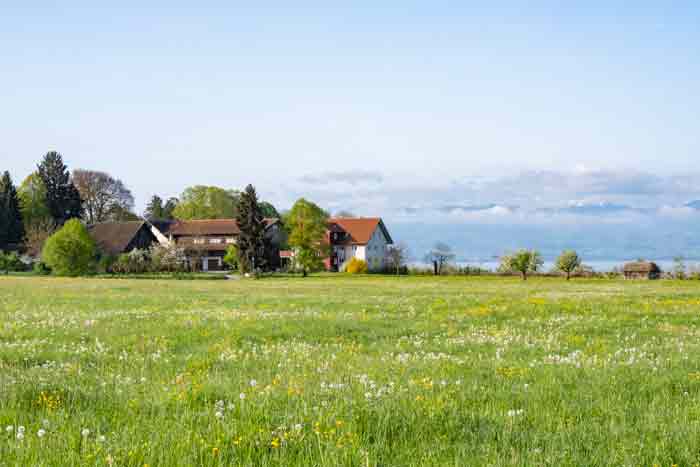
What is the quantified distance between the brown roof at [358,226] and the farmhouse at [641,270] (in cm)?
5343

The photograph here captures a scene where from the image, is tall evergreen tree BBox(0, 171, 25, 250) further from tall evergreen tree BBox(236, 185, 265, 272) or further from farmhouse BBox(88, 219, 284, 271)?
tall evergreen tree BBox(236, 185, 265, 272)

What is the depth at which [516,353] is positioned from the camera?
467 inches

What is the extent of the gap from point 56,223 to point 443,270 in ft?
253

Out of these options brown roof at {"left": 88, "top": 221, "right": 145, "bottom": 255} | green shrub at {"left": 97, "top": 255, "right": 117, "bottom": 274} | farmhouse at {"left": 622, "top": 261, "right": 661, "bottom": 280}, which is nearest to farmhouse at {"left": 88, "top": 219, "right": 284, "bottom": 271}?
brown roof at {"left": 88, "top": 221, "right": 145, "bottom": 255}

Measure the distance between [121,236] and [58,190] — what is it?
24200mm

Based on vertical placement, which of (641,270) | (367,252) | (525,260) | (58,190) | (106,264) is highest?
(58,190)

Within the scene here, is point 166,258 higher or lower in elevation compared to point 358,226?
lower

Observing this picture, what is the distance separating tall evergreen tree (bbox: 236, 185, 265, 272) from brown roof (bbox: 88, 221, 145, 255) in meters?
24.8

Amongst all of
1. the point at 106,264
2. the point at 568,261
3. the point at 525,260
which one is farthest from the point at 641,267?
the point at 106,264

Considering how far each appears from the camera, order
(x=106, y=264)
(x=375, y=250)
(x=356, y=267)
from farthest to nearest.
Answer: (x=375, y=250), (x=356, y=267), (x=106, y=264)

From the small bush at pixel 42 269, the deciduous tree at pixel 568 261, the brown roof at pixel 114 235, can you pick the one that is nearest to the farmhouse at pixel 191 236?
the brown roof at pixel 114 235

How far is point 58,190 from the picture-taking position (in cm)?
12731

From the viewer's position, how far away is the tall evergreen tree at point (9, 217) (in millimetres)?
116062

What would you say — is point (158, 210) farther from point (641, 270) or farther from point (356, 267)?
point (641, 270)
